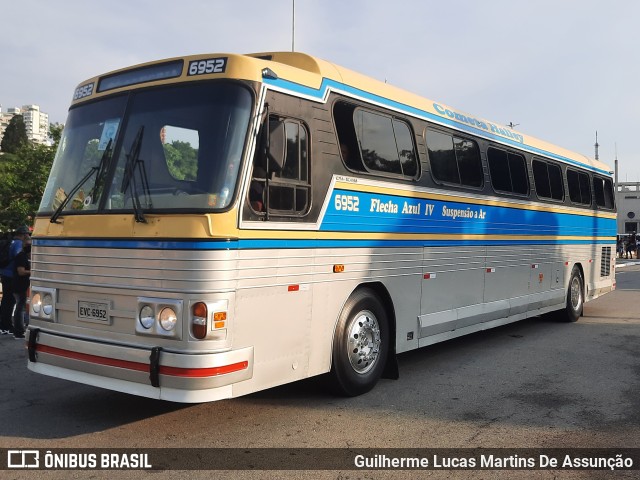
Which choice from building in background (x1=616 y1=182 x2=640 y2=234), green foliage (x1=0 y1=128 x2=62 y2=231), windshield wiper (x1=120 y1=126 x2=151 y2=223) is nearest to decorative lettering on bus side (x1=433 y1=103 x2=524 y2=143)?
windshield wiper (x1=120 y1=126 x2=151 y2=223)

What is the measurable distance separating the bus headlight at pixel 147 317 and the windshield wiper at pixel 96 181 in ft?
3.89

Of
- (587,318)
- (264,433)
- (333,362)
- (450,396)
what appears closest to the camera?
(264,433)

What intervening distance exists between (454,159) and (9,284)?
731cm

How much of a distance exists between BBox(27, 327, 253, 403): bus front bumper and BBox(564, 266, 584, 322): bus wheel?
29.7 ft

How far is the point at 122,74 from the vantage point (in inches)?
228

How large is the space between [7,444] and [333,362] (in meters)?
2.95

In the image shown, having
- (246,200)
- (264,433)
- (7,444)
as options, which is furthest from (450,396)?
(7,444)

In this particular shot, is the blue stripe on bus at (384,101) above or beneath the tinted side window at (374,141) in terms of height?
above

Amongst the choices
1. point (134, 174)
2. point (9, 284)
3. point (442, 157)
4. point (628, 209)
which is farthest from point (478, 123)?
point (628, 209)

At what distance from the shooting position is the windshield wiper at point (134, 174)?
203 inches

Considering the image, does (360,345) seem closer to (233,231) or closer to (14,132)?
(233,231)

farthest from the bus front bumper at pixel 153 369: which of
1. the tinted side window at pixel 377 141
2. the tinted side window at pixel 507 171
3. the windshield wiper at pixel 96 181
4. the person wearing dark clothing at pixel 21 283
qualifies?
the tinted side window at pixel 507 171

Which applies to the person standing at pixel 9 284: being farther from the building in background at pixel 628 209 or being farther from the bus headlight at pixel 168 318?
the building in background at pixel 628 209

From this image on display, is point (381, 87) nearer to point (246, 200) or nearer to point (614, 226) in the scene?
point (246, 200)
